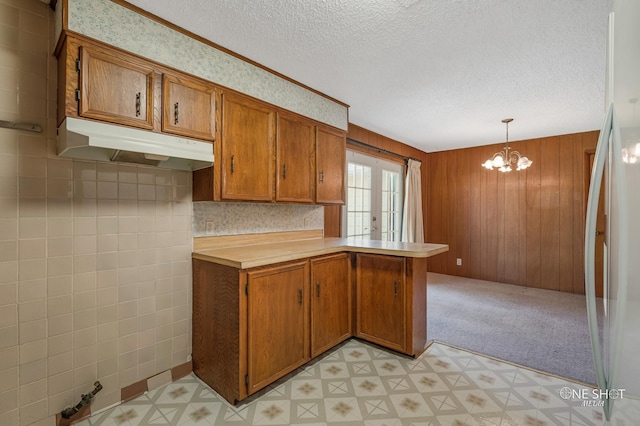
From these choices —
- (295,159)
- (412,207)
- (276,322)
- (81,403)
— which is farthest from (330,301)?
(412,207)

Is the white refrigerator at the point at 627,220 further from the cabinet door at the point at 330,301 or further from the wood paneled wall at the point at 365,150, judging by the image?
the wood paneled wall at the point at 365,150

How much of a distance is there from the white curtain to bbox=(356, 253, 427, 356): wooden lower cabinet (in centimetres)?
238

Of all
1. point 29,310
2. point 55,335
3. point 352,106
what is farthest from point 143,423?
point 352,106

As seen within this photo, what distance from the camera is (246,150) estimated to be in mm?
2189

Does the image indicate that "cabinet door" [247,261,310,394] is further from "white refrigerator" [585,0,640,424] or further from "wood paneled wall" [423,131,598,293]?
"wood paneled wall" [423,131,598,293]

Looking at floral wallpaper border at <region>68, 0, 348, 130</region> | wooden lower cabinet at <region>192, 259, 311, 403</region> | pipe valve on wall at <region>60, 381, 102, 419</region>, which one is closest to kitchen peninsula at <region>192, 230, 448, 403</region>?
wooden lower cabinet at <region>192, 259, 311, 403</region>

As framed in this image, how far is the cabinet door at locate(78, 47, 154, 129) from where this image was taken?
1.48m

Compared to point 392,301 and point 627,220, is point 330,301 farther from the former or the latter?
point 627,220

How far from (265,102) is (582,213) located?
4.60 meters

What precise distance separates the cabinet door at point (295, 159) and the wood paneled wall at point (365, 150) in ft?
2.71

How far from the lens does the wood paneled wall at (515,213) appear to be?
13.9 feet

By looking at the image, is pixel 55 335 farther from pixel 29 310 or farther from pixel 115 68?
pixel 115 68

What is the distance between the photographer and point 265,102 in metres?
2.33

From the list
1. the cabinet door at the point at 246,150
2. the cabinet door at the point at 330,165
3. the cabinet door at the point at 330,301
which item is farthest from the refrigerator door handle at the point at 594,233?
the cabinet door at the point at 330,165
